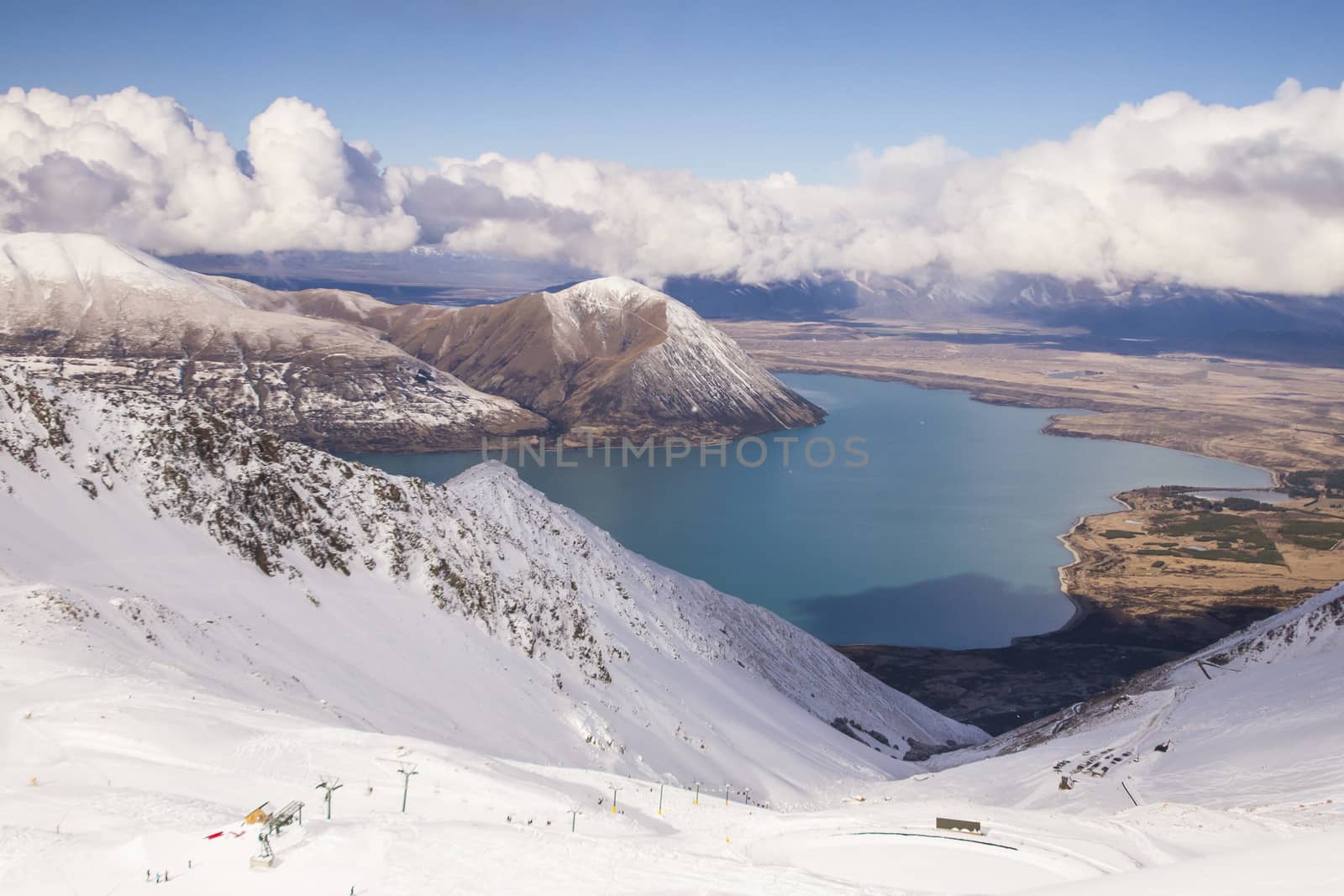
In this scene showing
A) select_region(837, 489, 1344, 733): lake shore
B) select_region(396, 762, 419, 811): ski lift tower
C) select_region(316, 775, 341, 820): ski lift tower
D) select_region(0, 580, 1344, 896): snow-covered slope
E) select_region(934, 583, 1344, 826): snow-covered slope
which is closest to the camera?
select_region(0, 580, 1344, 896): snow-covered slope

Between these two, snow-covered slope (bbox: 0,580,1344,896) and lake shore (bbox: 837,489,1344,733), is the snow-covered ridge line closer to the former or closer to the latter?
lake shore (bbox: 837,489,1344,733)

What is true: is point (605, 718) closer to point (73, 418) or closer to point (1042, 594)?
point (73, 418)

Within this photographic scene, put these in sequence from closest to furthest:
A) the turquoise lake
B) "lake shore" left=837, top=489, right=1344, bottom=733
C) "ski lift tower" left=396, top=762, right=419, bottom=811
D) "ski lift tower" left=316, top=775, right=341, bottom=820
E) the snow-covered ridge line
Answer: "ski lift tower" left=316, top=775, right=341, bottom=820, "ski lift tower" left=396, top=762, right=419, bottom=811, the snow-covered ridge line, "lake shore" left=837, top=489, right=1344, bottom=733, the turquoise lake

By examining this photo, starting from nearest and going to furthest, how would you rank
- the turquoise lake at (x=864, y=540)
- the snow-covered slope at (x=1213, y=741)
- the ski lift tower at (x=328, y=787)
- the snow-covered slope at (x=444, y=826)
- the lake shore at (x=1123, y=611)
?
1. the snow-covered slope at (x=444, y=826)
2. the ski lift tower at (x=328, y=787)
3. the snow-covered slope at (x=1213, y=741)
4. the lake shore at (x=1123, y=611)
5. the turquoise lake at (x=864, y=540)

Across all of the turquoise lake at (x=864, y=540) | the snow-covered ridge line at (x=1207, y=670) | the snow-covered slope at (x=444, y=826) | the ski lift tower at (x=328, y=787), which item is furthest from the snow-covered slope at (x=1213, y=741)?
the turquoise lake at (x=864, y=540)

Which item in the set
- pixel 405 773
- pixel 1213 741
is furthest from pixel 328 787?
pixel 1213 741

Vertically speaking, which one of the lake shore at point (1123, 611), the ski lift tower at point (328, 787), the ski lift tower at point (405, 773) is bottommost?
the lake shore at point (1123, 611)

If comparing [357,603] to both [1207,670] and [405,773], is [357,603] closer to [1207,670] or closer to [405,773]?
[405,773]

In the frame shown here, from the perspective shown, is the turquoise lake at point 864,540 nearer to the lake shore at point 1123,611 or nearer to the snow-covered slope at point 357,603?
the lake shore at point 1123,611

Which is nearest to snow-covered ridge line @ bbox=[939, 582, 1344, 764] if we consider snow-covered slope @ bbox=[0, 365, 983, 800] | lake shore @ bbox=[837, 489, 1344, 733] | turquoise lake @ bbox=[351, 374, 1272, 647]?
snow-covered slope @ bbox=[0, 365, 983, 800]
